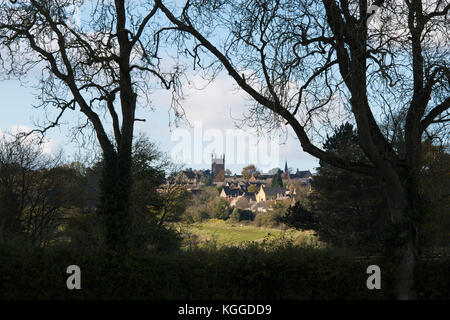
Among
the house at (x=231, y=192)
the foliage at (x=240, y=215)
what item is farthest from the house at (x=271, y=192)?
the foliage at (x=240, y=215)

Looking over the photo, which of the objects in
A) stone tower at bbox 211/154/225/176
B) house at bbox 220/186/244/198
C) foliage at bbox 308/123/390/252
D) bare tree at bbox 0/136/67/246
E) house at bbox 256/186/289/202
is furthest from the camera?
stone tower at bbox 211/154/225/176

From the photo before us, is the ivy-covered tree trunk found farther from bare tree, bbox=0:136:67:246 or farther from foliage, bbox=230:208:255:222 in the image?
foliage, bbox=230:208:255:222

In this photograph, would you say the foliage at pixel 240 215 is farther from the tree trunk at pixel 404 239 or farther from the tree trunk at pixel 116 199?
the tree trunk at pixel 404 239

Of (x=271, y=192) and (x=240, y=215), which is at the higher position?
(x=271, y=192)

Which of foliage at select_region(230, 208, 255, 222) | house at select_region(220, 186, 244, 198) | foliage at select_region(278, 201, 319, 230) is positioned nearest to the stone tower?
house at select_region(220, 186, 244, 198)

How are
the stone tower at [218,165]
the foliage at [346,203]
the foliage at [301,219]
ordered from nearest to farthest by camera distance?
the foliage at [346,203] → the foliage at [301,219] → the stone tower at [218,165]

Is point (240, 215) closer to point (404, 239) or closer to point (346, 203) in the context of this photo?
point (346, 203)

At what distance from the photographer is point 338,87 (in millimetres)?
9961

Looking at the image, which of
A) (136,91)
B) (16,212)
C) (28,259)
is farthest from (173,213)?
(28,259)

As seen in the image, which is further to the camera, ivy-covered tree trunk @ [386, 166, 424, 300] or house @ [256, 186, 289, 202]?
house @ [256, 186, 289, 202]

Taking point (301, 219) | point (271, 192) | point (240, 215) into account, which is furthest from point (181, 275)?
point (271, 192)

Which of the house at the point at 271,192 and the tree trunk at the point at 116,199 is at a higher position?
the house at the point at 271,192

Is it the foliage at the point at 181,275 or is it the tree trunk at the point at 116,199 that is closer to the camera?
the foliage at the point at 181,275

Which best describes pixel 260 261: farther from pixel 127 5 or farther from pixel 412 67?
pixel 127 5
